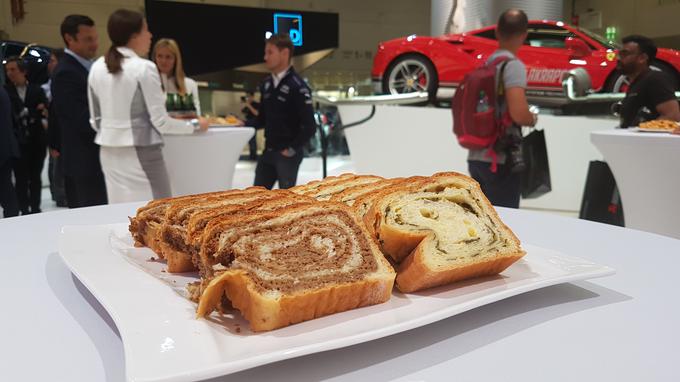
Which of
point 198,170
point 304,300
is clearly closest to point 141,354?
point 304,300

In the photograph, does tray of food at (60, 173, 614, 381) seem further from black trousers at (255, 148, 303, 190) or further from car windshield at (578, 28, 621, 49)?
car windshield at (578, 28, 621, 49)

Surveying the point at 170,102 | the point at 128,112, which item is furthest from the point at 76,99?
the point at 170,102

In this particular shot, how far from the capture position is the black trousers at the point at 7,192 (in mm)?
3840

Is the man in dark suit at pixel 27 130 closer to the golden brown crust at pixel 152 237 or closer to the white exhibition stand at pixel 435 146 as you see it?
the white exhibition stand at pixel 435 146

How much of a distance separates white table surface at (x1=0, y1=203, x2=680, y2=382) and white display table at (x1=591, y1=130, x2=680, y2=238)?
6.48 ft

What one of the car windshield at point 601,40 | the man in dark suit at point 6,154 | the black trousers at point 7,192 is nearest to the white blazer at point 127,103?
the man in dark suit at point 6,154

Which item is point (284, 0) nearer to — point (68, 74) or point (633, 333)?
point (68, 74)

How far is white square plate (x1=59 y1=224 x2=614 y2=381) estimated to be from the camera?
53 centimetres

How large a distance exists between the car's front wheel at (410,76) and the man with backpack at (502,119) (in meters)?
3.50

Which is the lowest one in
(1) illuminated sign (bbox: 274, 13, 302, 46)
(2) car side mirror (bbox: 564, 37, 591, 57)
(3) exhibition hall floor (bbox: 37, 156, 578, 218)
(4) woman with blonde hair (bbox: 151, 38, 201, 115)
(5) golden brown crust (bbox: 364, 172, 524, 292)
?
(3) exhibition hall floor (bbox: 37, 156, 578, 218)

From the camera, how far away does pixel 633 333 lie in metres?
0.67

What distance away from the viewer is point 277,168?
375cm

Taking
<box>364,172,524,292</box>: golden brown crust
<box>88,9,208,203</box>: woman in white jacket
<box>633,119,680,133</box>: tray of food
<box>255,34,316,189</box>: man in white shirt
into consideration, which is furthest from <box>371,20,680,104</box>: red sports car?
<box>364,172,524,292</box>: golden brown crust

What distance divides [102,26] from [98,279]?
6.71m
